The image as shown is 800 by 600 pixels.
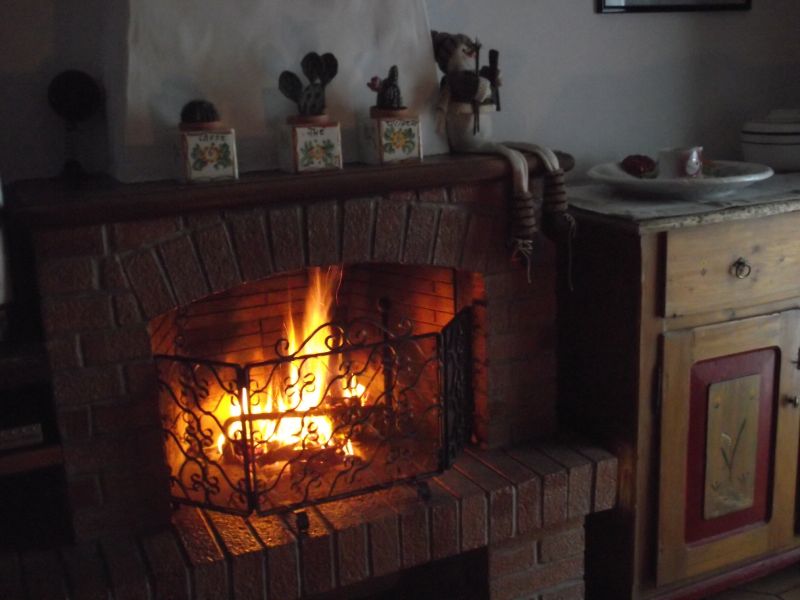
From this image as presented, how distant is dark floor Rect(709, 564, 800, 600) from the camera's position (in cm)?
211

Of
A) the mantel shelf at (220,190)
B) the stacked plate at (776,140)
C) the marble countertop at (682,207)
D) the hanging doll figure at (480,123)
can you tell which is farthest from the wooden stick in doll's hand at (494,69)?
the stacked plate at (776,140)

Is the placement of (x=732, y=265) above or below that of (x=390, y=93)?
below

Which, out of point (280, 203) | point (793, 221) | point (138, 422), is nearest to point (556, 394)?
point (793, 221)

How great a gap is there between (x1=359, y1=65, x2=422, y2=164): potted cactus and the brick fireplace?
7 centimetres

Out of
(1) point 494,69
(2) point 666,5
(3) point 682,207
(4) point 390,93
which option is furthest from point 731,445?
(2) point 666,5

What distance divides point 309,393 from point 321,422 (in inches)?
2.8

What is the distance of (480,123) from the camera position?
5.94ft

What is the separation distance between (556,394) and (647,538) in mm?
369

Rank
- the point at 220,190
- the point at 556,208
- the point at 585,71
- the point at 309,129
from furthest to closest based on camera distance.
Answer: the point at 585,71, the point at 556,208, the point at 309,129, the point at 220,190

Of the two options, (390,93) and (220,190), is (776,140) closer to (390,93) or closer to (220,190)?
(390,93)

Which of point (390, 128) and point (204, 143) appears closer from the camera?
point (204, 143)

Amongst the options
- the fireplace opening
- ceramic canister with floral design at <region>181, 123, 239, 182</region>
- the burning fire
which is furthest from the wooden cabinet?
ceramic canister with floral design at <region>181, 123, 239, 182</region>

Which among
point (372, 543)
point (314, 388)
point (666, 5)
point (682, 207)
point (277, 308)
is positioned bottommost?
point (372, 543)

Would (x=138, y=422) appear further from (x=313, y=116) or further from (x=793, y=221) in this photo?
(x=793, y=221)
